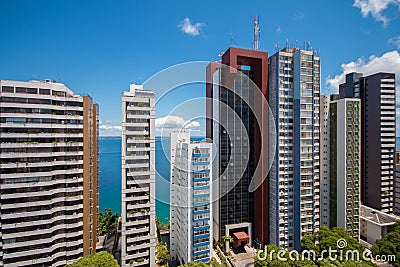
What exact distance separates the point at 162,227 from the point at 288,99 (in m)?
18.1

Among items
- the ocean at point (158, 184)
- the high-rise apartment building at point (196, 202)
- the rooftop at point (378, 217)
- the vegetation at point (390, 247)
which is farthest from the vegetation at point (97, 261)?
the rooftop at point (378, 217)

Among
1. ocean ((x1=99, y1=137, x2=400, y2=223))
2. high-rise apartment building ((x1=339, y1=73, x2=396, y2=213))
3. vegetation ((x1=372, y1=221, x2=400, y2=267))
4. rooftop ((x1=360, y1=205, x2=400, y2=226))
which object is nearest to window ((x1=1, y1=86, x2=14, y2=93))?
ocean ((x1=99, y1=137, x2=400, y2=223))

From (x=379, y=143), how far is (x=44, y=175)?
31.1 meters

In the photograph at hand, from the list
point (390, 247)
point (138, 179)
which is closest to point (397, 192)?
point (390, 247)

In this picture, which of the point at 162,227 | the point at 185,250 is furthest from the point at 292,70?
the point at 162,227

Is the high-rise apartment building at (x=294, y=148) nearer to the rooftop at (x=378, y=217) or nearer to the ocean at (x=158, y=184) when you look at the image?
the rooftop at (x=378, y=217)

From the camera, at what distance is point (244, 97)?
19.0 metres

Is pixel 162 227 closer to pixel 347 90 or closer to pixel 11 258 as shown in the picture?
pixel 11 258

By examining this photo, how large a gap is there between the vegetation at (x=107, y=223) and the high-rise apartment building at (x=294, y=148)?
46.7ft

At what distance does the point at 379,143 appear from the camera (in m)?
22.8

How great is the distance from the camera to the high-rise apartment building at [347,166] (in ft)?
60.4

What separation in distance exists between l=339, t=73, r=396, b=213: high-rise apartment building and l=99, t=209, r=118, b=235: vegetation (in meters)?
27.6

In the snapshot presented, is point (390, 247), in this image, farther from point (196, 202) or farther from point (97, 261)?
point (97, 261)

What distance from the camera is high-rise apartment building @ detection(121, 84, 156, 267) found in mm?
14016
